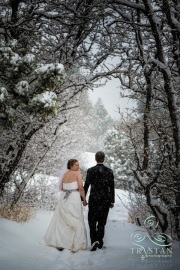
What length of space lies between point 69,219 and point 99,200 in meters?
0.82

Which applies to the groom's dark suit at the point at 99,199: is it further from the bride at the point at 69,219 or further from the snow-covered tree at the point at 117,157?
the snow-covered tree at the point at 117,157

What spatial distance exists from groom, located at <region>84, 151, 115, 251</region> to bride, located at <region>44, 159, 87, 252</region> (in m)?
0.29

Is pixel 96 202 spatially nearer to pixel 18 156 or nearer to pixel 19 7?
pixel 18 156

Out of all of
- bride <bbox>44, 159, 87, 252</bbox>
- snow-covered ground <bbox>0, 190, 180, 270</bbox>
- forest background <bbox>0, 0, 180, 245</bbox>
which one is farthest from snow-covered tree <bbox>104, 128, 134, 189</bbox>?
snow-covered ground <bbox>0, 190, 180, 270</bbox>

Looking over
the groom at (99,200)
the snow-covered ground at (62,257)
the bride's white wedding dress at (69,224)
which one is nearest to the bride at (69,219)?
the bride's white wedding dress at (69,224)

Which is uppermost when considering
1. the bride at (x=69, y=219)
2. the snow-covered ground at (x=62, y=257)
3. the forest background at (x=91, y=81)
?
the forest background at (x=91, y=81)

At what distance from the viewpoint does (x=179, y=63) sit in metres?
5.54

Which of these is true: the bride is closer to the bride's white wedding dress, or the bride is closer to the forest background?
the bride's white wedding dress

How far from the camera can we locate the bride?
5.27m

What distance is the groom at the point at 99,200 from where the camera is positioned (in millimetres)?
5250

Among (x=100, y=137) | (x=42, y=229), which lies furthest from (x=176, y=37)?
(x=100, y=137)

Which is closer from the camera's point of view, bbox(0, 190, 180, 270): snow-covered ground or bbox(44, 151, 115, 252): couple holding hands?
bbox(0, 190, 180, 270): snow-covered ground

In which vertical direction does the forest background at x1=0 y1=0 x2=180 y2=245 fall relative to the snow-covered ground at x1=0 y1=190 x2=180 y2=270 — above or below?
above

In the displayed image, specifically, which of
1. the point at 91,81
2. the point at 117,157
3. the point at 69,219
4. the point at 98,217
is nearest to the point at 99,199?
the point at 98,217
